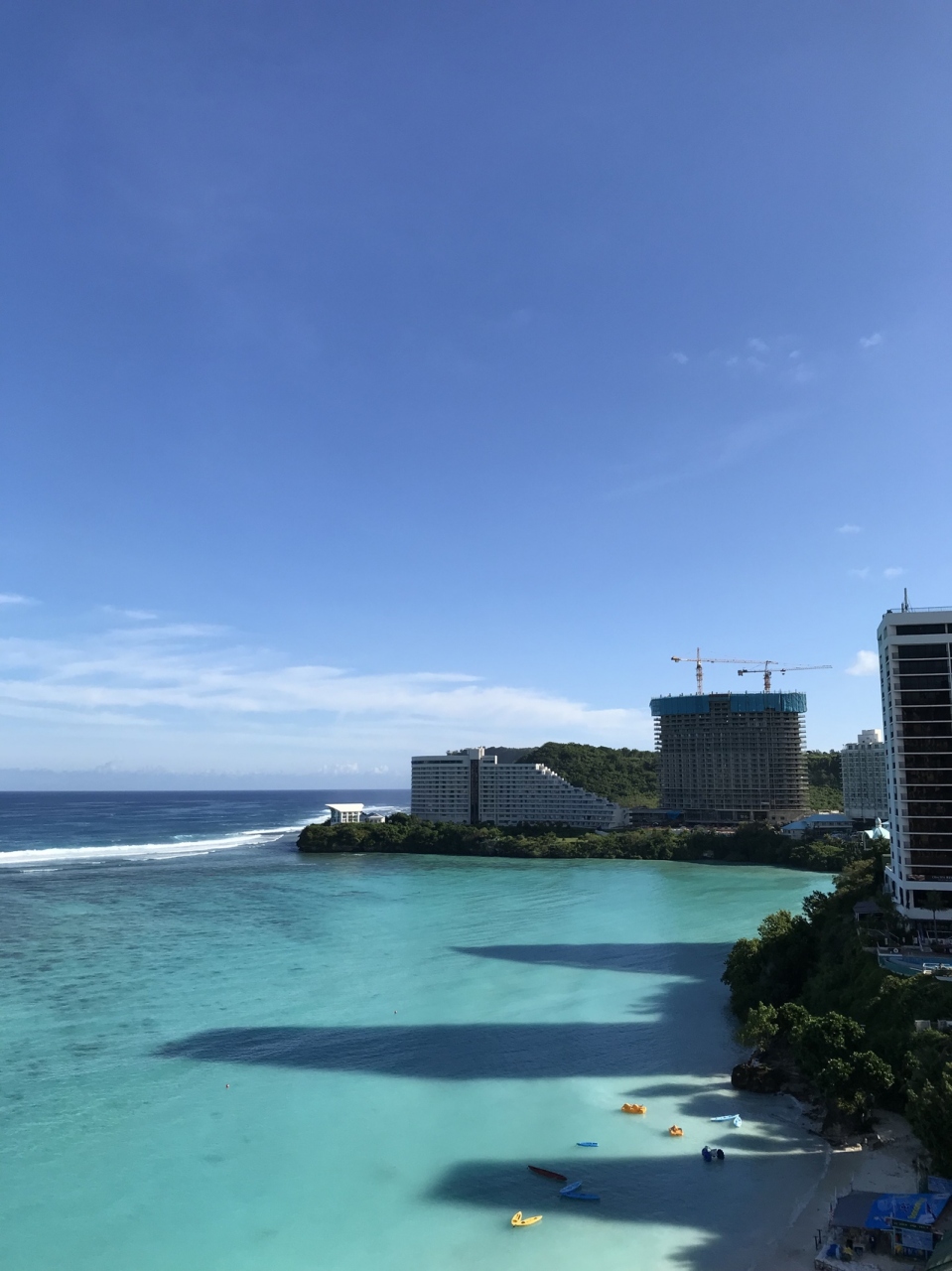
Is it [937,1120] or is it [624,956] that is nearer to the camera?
[937,1120]

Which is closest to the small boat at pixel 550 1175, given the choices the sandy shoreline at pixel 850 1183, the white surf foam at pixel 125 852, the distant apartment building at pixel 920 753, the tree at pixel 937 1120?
the sandy shoreline at pixel 850 1183

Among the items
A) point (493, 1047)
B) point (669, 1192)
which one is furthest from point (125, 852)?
point (669, 1192)

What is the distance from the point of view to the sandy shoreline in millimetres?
18688

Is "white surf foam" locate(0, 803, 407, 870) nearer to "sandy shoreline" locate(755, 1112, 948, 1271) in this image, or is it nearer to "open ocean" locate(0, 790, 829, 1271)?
"open ocean" locate(0, 790, 829, 1271)

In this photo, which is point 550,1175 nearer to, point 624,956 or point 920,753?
point 920,753

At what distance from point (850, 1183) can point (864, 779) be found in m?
114

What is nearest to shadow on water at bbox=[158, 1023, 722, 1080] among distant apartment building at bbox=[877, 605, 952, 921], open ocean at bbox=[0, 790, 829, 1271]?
open ocean at bbox=[0, 790, 829, 1271]

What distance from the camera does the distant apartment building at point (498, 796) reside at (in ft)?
392

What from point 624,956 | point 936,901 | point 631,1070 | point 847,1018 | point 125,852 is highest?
point 936,901

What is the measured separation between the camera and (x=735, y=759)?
130875 millimetres

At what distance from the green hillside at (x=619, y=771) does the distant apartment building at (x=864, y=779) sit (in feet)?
64.0

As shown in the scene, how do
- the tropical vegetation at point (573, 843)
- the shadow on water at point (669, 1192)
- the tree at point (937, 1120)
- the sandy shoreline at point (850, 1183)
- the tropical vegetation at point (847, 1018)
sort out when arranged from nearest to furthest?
the sandy shoreline at point (850, 1183) < the tree at point (937, 1120) < the shadow on water at point (669, 1192) < the tropical vegetation at point (847, 1018) < the tropical vegetation at point (573, 843)

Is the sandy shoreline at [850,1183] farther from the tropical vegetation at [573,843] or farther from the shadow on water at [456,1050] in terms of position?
the tropical vegetation at [573,843]

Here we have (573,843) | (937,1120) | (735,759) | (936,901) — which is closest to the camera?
(937,1120)
